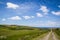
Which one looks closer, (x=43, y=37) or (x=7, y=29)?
(x=7, y=29)

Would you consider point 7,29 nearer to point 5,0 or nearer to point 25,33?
point 25,33

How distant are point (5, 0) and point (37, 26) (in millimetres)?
1640

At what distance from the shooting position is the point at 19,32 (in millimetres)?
5734

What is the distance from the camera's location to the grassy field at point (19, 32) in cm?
543

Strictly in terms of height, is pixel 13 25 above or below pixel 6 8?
below

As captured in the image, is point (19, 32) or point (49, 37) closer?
point (19, 32)

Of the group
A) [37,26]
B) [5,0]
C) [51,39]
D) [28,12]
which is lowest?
[51,39]

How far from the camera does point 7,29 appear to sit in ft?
18.6

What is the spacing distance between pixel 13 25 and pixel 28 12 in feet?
2.69

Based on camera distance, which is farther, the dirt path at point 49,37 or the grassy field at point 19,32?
the dirt path at point 49,37

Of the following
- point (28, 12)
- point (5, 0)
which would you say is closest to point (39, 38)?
point (28, 12)

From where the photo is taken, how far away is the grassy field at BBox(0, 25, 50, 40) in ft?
17.8

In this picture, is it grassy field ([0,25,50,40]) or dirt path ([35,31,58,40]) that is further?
dirt path ([35,31,58,40])

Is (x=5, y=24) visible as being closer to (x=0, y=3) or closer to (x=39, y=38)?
(x=0, y=3)
